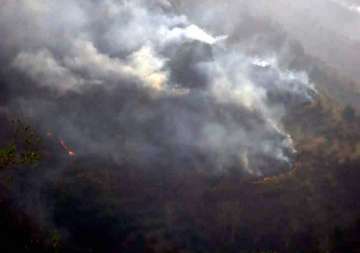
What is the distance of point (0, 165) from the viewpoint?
169250mm

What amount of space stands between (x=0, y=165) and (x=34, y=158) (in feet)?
83.9

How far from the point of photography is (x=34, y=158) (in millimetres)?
149500

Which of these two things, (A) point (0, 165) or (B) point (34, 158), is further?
(A) point (0, 165)
